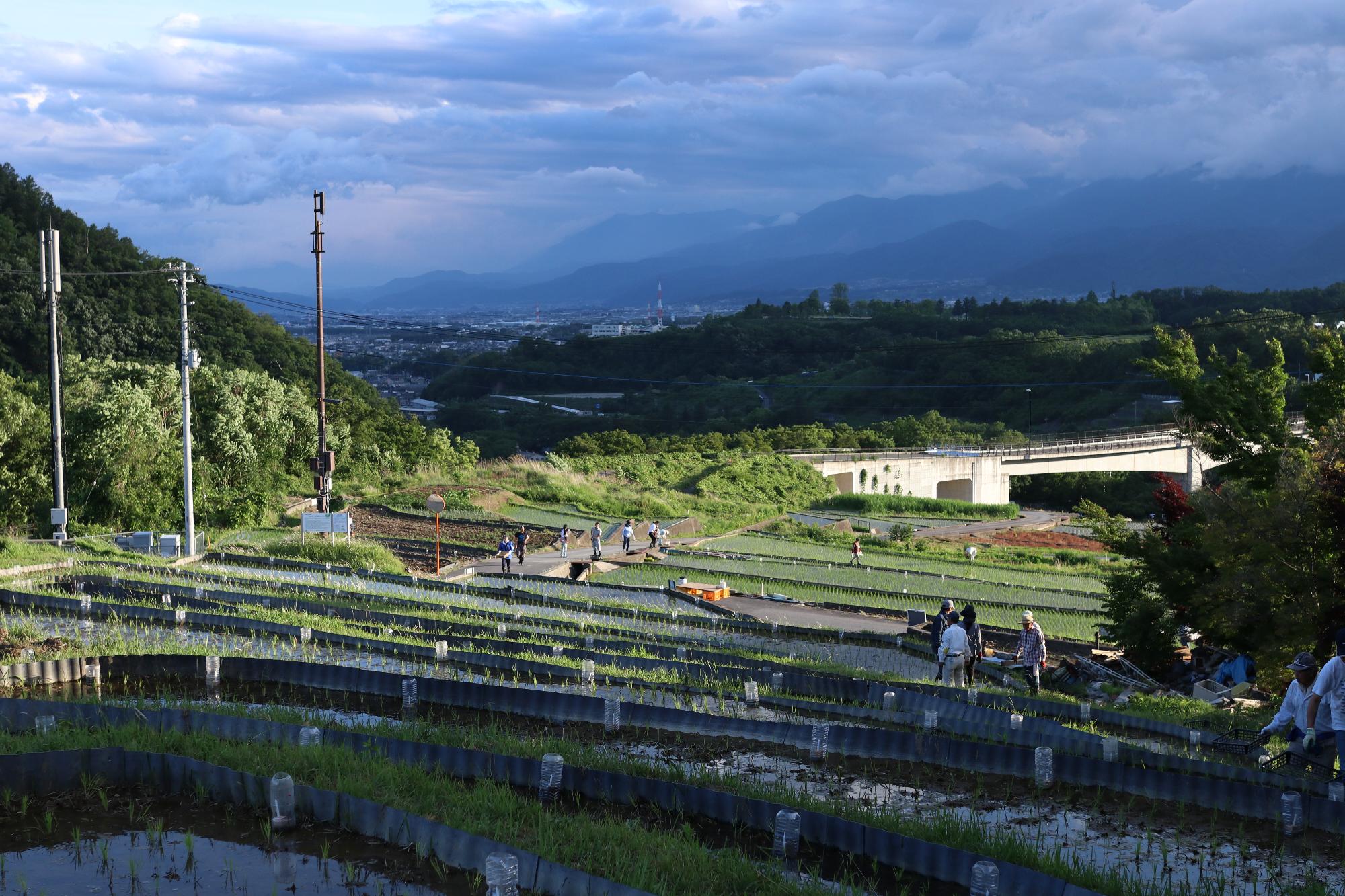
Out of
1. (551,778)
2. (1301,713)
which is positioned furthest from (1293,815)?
(551,778)

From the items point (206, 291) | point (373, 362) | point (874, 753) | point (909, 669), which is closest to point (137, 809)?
point (874, 753)

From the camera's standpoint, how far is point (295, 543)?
31.9m

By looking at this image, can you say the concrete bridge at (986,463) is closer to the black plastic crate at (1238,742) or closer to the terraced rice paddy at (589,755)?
the terraced rice paddy at (589,755)

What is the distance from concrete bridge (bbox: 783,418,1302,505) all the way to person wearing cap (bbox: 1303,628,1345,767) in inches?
2590

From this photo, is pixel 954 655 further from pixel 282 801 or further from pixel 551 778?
pixel 282 801

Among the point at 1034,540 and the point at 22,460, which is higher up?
the point at 22,460

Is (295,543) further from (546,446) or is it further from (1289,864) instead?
(546,446)

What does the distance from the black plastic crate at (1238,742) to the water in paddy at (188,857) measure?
7883 millimetres

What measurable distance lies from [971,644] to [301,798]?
40.2 feet

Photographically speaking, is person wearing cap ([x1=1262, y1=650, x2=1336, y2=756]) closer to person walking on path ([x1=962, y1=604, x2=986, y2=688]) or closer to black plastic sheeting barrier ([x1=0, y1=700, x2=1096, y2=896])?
black plastic sheeting barrier ([x1=0, y1=700, x2=1096, y2=896])

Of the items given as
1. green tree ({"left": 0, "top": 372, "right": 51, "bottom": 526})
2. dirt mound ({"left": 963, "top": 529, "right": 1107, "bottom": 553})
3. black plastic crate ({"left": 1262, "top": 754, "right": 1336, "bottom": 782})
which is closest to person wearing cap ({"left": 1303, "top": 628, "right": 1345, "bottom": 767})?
black plastic crate ({"left": 1262, "top": 754, "right": 1336, "bottom": 782})

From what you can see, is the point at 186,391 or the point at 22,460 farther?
the point at 22,460

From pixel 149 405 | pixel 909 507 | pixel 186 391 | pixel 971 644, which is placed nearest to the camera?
pixel 971 644

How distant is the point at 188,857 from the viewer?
7.99 meters
